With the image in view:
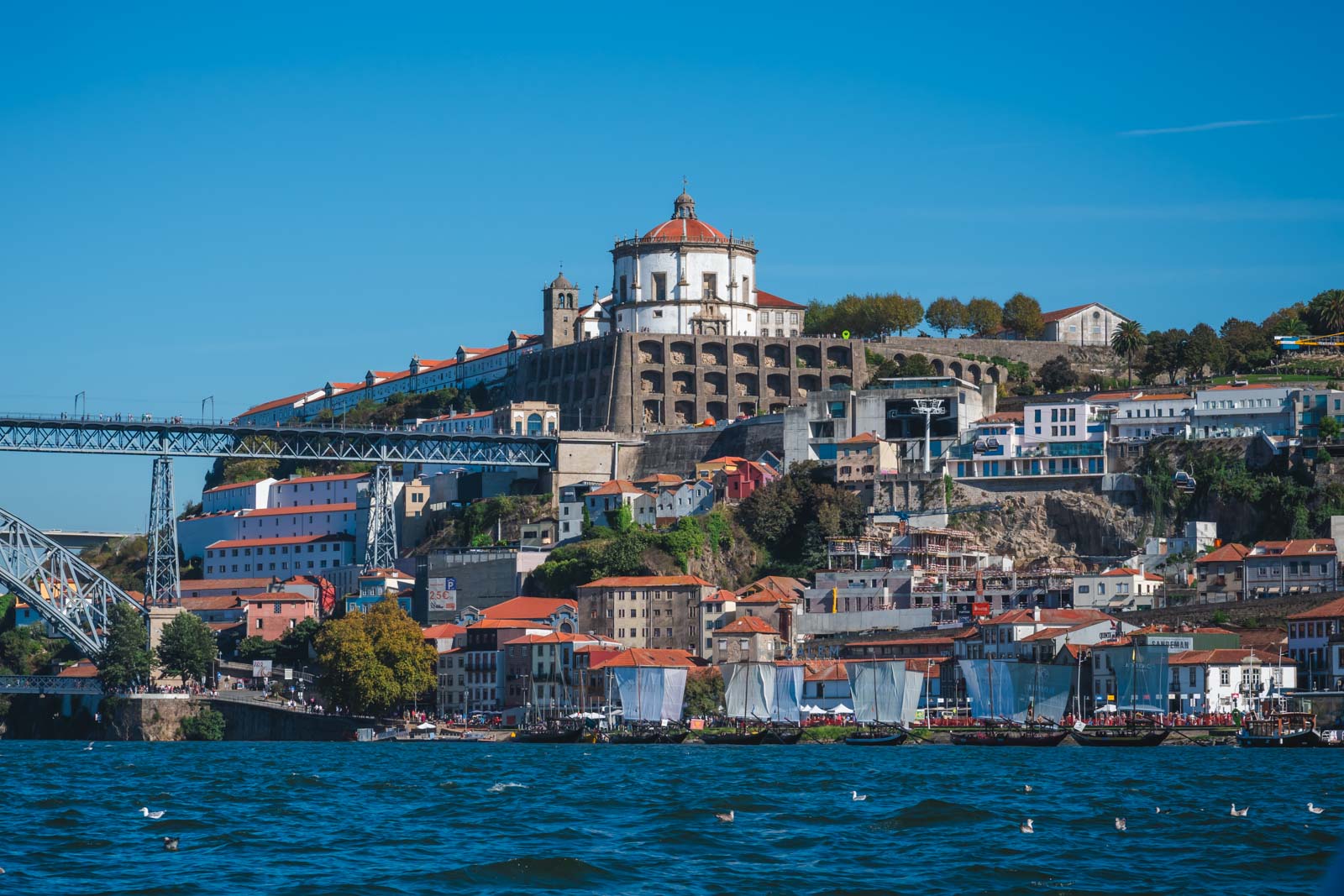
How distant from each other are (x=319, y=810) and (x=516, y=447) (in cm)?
6995

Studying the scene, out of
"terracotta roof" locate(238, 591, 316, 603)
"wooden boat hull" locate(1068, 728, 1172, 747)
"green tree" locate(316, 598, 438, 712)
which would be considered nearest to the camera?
"wooden boat hull" locate(1068, 728, 1172, 747)

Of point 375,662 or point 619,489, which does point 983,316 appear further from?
point 375,662

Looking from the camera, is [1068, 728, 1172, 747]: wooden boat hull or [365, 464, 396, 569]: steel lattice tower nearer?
[1068, 728, 1172, 747]: wooden boat hull

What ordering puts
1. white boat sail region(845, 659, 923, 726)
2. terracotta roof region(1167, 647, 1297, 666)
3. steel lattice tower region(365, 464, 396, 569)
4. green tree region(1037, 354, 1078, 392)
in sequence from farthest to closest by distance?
1. green tree region(1037, 354, 1078, 392)
2. steel lattice tower region(365, 464, 396, 569)
3. white boat sail region(845, 659, 923, 726)
4. terracotta roof region(1167, 647, 1297, 666)

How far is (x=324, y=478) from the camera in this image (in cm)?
13362

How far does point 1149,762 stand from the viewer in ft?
211

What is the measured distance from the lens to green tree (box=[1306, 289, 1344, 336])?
395ft

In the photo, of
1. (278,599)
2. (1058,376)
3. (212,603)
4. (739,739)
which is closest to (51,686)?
(278,599)

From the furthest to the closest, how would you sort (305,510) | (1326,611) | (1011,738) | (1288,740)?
(305,510) < (1326,611) < (1011,738) < (1288,740)

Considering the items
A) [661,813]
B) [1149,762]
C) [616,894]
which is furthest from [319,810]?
[1149,762]

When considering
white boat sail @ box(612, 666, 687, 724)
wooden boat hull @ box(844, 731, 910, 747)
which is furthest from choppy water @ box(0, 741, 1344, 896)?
white boat sail @ box(612, 666, 687, 724)

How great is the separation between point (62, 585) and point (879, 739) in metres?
46.8

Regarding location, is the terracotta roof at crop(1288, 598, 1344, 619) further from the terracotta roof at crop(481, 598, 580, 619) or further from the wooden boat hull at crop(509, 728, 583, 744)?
the terracotta roof at crop(481, 598, 580, 619)

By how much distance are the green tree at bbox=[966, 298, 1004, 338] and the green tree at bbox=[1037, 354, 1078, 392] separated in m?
10.1
